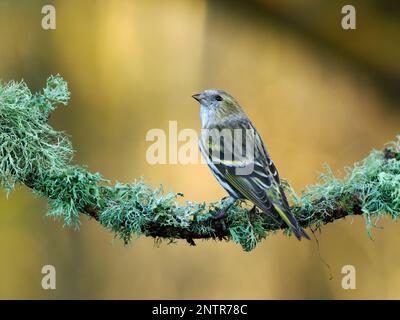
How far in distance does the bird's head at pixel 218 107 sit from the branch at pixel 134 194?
3.96 ft

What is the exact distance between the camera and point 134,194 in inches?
105

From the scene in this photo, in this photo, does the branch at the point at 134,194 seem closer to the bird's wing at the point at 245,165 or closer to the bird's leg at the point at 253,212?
the bird's leg at the point at 253,212

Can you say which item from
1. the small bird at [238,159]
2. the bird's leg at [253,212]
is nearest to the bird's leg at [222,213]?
the small bird at [238,159]

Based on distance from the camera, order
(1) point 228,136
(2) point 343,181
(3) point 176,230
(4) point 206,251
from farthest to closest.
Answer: (4) point 206,251 < (1) point 228,136 < (2) point 343,181 < (3) point 176,230

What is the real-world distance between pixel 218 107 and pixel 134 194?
139 cm

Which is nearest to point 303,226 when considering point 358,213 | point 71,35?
point 358,213

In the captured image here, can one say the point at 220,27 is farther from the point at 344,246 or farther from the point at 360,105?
the point at 344,246

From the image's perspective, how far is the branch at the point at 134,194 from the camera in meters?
2.59

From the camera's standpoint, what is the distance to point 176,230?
2586 millimetres

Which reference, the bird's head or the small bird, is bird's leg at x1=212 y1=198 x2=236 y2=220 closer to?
the small bird

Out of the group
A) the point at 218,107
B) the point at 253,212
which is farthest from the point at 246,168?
the point at 218,107

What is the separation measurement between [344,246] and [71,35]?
291 cm

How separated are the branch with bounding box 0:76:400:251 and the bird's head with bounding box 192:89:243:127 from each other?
3.96ft

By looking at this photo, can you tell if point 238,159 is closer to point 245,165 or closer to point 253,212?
point 245,165
